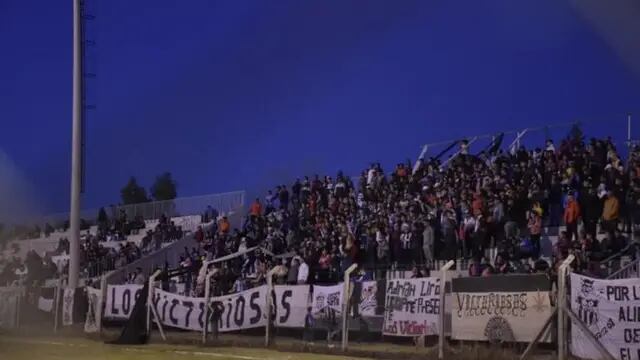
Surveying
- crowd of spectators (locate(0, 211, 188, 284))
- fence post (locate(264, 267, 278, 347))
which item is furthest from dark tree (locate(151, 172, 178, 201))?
fence post (locate(264, 267, 278, 347))

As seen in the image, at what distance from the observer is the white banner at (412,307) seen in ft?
55.6

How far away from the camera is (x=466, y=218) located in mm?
23594

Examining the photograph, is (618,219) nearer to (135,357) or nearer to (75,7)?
(135,357)

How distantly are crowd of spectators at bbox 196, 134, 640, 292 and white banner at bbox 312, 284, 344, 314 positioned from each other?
1.94m

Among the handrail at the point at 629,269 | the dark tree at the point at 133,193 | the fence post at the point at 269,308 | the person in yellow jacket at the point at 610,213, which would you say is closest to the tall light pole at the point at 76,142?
the fence post at the point at 269,308

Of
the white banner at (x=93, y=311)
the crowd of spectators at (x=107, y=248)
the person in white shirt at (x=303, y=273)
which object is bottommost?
the white banner at (x=93, y=311)

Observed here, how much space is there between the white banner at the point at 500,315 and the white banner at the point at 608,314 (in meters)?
0.63

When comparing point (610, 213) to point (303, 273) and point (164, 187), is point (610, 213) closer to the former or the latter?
point (303, 273)

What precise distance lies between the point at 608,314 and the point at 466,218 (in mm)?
9788

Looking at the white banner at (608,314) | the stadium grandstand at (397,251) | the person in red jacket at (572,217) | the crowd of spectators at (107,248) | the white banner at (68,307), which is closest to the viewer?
the white banner at (608,314)

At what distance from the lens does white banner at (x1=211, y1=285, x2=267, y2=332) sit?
2044cm

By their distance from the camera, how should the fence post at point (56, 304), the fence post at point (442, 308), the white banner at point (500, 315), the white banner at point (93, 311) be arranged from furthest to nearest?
the fence post at point (56, 304) → the white banner at point (93, 311) → the fence post at point (442, 308) → the white banner at point (500, 315)

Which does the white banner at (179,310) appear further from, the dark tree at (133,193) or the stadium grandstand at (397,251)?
the dark tree at (133,193)

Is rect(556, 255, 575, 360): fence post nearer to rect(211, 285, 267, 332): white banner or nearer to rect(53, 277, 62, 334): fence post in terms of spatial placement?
rect(211, 285, 267, 332): white banner
